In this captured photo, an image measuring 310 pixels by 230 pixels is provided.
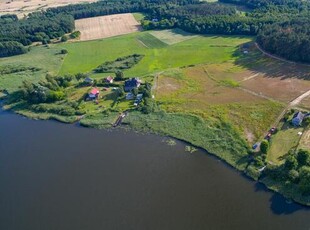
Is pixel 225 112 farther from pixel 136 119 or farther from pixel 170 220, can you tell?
pixel 170 220

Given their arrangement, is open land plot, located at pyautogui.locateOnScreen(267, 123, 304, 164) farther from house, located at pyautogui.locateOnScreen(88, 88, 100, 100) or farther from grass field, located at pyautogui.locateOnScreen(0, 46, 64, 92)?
grass field, located at pyautogui.locateOnScreen(0, 46, 64, 92)

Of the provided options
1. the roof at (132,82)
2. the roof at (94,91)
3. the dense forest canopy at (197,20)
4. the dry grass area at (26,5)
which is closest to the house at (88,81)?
the roof at (94,91)

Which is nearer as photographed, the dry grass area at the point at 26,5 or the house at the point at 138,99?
the house at the point at 138,99

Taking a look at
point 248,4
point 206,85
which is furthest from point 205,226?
point 248,4

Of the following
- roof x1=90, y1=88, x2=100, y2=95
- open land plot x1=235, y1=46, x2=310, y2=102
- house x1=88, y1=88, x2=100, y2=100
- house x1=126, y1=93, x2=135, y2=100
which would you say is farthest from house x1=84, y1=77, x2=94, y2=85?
open land plot x1=235, y1=46, x2=310, y2=102

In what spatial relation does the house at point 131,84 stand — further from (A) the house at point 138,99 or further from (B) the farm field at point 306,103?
(B) the farm field at point 306,103

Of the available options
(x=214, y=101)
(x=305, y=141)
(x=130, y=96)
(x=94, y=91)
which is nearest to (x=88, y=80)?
(x=94, y=91)
